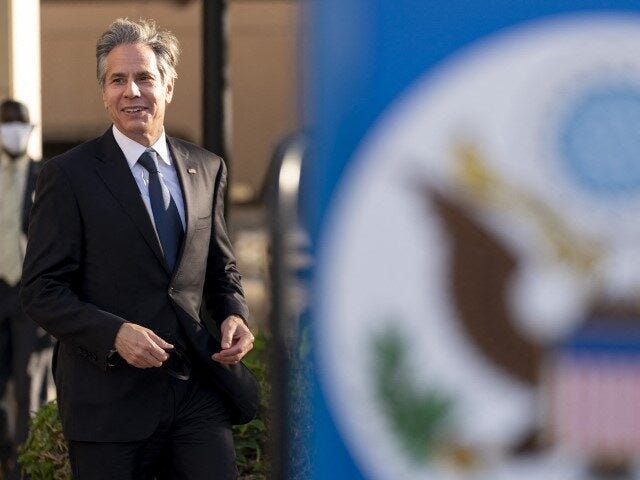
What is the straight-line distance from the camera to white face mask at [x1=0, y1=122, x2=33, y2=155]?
716 centimetres

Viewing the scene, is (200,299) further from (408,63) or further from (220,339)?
(408,63)

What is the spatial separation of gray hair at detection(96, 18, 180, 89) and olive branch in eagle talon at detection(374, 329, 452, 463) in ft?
7.33

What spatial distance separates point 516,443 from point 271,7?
1134 centimetres

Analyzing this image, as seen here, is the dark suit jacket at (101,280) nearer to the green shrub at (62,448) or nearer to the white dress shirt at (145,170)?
the white dress shirt at (145,170)

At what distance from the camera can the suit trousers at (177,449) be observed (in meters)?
3.67

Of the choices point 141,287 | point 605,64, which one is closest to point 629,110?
point 605,64

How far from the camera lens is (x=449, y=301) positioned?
1654mm

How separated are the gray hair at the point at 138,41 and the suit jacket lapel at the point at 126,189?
211mm

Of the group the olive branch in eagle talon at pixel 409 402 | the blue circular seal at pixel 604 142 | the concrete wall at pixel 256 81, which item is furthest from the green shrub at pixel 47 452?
the concrete wall at pixel 256 81

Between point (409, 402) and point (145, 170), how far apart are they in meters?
2.19

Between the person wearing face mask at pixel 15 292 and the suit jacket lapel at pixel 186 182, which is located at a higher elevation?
the suit jacket lapel at pixel 186 182

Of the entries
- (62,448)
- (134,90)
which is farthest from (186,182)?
(62,448)

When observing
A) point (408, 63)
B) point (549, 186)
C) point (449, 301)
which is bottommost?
point (449, 301)

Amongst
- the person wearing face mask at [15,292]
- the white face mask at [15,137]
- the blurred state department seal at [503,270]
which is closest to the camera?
the blurred state department seal at [503,270]
